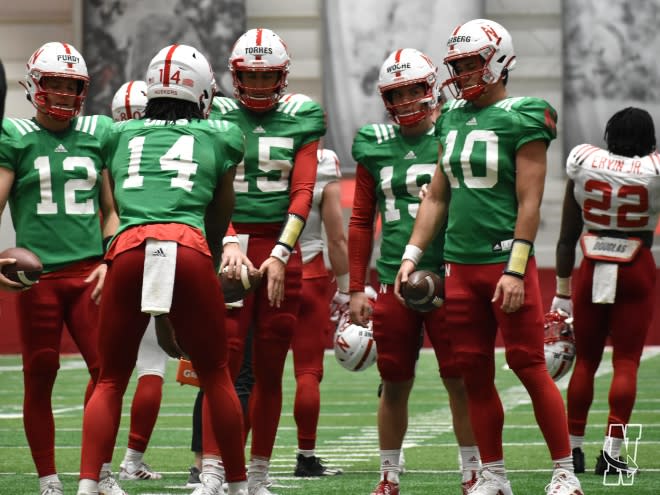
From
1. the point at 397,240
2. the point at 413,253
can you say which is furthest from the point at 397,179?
the point at 413,253

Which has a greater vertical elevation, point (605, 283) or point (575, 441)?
point (605, 283)

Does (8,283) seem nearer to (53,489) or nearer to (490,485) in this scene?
(53,489)

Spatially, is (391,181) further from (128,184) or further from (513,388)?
(513,388)

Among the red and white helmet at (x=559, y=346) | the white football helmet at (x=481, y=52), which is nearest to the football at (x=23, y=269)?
the white football helmet at (x=481, y=52)

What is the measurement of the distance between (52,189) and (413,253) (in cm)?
137

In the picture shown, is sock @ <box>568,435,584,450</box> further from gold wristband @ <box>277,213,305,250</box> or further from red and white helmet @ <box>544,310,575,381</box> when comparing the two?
gold wristband @ <box>277,213,305,250</box>

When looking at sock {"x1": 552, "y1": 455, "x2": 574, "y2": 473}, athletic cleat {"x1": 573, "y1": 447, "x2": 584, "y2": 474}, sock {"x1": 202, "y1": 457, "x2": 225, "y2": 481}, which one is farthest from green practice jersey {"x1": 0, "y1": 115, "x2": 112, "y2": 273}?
athletic cleat {"x1": 573, "y1": 447, "x2": 584, "y2": 474}

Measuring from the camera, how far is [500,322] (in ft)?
16.0

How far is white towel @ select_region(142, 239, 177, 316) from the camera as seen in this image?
14.2 feet

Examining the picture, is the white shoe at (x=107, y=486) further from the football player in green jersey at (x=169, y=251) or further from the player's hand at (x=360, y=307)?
the player's hand at (x=360, y=307)

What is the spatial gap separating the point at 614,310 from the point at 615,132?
2.57ft

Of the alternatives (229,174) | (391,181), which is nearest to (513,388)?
(391,181)

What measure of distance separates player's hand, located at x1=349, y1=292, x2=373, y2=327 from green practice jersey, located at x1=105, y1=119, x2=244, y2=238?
1241 mm

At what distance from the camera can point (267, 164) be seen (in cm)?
544
